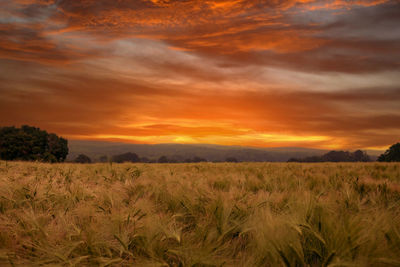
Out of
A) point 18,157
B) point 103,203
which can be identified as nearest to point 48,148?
point 18,157

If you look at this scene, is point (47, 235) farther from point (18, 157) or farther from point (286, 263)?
point (18, 157)

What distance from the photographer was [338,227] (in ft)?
5.79

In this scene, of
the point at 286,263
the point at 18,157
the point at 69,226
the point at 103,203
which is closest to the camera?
the point at 286,263

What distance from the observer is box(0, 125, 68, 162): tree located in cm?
4525

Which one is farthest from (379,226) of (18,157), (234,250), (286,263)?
(18,157)

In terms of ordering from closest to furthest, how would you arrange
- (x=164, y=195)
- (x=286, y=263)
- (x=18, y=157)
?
(x=286, y=263) < (x=164, y=195) < (x=18, y=157)

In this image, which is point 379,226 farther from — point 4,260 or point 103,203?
point 103,203

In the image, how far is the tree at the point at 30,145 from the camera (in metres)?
45.2

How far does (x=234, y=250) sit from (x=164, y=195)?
5.90 feet

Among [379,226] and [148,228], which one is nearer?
[379,226]

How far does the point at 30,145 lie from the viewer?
46.7 m

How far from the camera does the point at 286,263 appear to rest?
1.63m

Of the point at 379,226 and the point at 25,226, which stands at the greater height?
the point at 379,226

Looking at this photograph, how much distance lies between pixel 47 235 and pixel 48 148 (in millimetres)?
53066
